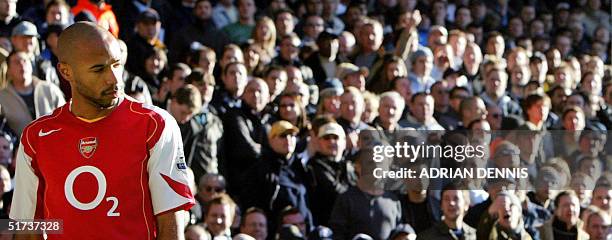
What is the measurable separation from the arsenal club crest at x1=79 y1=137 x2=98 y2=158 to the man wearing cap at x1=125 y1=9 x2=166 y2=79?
7334 mm

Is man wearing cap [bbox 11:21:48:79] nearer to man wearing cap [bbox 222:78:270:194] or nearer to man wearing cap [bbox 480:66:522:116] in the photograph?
man wearing cap [bbox 222:78:270:194]

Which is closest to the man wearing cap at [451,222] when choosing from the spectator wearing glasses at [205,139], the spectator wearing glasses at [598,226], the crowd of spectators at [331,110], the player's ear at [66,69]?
the crowd of spectators at [331,110]

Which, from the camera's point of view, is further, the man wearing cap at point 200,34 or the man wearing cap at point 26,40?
the man wearing cap at point 200,34

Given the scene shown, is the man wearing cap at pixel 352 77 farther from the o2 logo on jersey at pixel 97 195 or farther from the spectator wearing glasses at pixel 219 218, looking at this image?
the o2 logo on jersey at pixel 97 195

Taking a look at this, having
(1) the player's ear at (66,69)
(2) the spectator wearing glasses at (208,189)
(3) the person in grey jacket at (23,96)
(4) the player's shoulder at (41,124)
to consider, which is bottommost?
(2) the spectator wearing glasses at (208,189)

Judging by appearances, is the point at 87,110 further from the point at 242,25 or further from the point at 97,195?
the point at 242,25

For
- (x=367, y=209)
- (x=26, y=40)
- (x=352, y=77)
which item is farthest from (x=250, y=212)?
(x=352, y=77)

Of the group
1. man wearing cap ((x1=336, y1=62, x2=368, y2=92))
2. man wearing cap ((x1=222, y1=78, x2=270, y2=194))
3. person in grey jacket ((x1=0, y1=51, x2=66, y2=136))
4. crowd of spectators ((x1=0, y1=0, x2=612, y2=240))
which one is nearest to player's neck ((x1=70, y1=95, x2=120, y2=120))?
crowd of spectators ((x1=0, y1=0, x2=612, y2=240))

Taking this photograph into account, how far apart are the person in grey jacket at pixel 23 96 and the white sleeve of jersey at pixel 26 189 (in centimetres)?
522

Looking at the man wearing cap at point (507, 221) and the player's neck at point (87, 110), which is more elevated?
the player's neck at point (87, 110)

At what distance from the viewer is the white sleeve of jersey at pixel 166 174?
13.3 feet

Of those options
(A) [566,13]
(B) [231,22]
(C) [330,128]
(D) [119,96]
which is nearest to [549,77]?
(A) [566,13]

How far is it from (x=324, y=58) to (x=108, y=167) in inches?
339

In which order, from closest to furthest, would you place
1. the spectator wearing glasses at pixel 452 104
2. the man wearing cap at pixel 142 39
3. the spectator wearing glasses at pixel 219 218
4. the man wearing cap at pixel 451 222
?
the spectator wearing glasses at pixel 219 218 → the man wearing cap at pixel 451 222 → the man wearing cap at pixel 142 39 → the spectator wearing glasses at pixel 452 104
